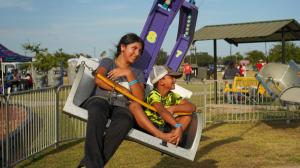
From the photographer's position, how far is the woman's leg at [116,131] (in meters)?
3.58

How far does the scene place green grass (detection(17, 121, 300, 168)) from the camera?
6.68 metres

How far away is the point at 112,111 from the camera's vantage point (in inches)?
150

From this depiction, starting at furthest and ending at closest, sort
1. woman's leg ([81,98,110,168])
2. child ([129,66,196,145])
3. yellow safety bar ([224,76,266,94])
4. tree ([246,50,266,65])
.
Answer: tree ([246,50,266,65]) < yellow safety bar ([224,76,266,94]) < child ([129,66,196,145]) < woman's leg ([81,98,110,168])

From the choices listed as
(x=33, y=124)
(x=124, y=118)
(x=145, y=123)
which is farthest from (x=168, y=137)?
(x=33, y=124)

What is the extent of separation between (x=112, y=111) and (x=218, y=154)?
4033 mm

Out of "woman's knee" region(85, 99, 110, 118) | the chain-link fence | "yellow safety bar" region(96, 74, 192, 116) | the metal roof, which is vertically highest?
the metal roof

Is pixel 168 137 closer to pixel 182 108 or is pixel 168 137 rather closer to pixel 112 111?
pixel 182 108

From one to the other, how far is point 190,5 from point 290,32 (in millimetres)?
9990

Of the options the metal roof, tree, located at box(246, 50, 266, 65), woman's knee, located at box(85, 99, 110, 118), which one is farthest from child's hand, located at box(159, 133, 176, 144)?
tree, located at box(246, 50, 266, 65)

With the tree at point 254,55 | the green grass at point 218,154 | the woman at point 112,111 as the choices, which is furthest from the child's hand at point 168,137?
the tree at point 254,55

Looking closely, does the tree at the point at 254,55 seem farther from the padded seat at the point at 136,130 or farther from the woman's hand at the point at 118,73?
the woman's hand at the point at 118,73

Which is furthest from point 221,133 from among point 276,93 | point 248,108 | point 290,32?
point 290,32

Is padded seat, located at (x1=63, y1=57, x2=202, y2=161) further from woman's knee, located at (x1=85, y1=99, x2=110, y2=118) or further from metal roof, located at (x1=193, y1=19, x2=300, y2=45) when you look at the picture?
metal roof, located at (x1=193, y1=19, x2=300, y2=45)

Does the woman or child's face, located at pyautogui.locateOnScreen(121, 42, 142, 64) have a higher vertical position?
child's face, located at pyautogui.locateOnScreen(121, 42, 142, 64)
